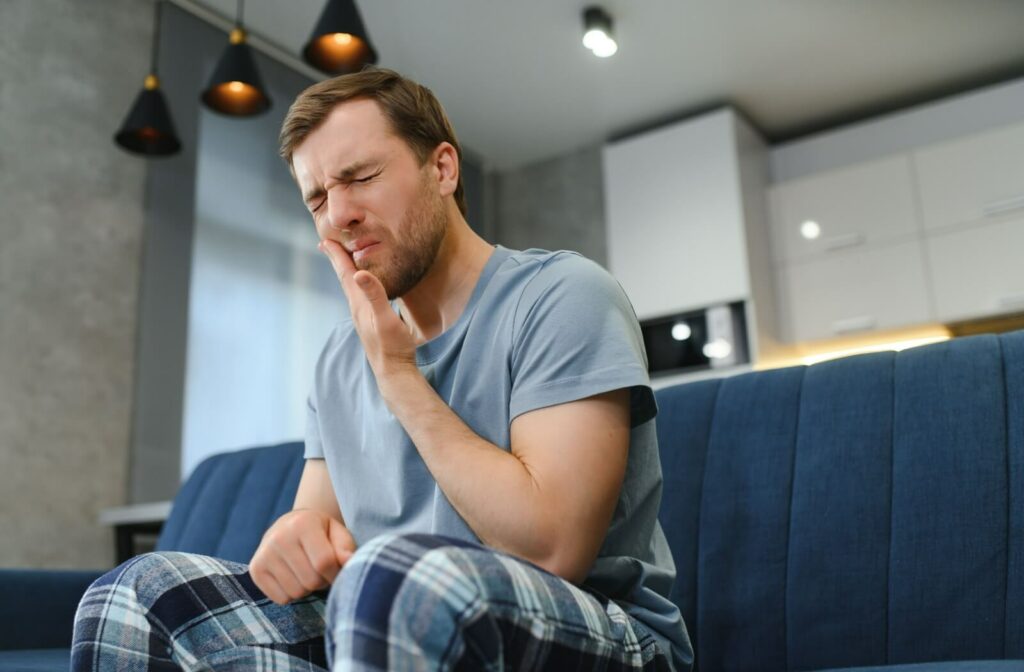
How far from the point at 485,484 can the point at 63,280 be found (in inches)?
106

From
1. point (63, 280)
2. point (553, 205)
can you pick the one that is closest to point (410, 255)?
point (63, 280)

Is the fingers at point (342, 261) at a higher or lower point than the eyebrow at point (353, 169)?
lower

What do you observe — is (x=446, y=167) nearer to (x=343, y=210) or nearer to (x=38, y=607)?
(x=343, y=210)

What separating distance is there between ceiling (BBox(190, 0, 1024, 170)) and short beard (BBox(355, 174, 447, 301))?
270 centimetres

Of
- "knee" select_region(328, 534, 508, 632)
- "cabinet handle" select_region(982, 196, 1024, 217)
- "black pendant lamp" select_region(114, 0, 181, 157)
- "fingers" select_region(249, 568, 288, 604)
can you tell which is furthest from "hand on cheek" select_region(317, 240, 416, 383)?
"cabinet handle" select_region(982, 196, 1024, 217)

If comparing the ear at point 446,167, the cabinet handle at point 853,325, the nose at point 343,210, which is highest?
the cabinet handle at point 853,325

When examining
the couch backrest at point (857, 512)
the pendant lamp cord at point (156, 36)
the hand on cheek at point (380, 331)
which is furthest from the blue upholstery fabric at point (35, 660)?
the pendant lamp cord at point (156, 36)

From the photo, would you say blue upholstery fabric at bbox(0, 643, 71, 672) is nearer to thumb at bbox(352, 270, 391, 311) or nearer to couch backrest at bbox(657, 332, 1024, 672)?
thumb at bbox(352, 270, 391, 311)

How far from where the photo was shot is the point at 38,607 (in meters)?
1.89

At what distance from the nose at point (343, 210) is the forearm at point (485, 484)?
0.30m

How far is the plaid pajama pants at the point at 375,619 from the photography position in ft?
2.26

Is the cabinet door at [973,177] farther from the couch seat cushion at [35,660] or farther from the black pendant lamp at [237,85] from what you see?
the couch seat cushion at [35,660]

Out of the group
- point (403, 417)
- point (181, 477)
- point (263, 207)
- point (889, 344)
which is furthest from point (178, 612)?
point (889, 344)

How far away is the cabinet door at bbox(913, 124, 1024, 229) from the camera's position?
3.97 m
